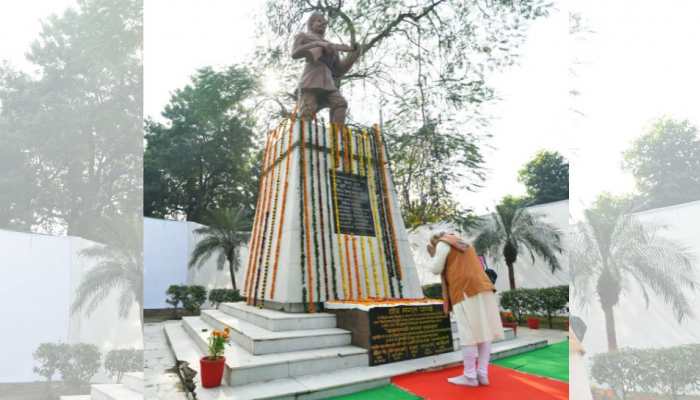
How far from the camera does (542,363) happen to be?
469 centimetres

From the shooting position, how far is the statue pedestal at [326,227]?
529 centimetres

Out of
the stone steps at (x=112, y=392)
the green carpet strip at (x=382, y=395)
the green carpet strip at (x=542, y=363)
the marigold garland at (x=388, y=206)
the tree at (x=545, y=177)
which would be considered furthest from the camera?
the tree at (x=545, y=177)

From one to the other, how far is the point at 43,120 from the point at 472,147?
43.8ft

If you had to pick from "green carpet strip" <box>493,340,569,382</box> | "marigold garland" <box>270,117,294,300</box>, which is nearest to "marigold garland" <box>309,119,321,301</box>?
"marigold garland" <box>270,117,294,300</box>

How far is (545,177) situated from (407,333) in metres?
24.1

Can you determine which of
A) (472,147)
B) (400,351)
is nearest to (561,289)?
(472,147)

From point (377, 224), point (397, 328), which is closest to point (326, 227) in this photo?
point (377, 224)

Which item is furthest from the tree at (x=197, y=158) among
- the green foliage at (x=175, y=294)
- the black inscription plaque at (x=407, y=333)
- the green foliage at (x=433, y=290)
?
the black inscription plaque at (x=407, y=333)

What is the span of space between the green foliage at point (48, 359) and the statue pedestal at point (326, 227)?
3416 millimetres

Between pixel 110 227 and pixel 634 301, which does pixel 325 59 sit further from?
pixel 634 301

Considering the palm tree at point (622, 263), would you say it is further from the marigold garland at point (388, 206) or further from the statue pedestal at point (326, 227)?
the marigold garland at point (388, 206)

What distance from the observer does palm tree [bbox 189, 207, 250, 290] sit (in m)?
14.0

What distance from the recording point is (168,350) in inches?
219

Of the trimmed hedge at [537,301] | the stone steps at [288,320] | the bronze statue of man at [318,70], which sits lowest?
the trimmed hedge at [537,301]
